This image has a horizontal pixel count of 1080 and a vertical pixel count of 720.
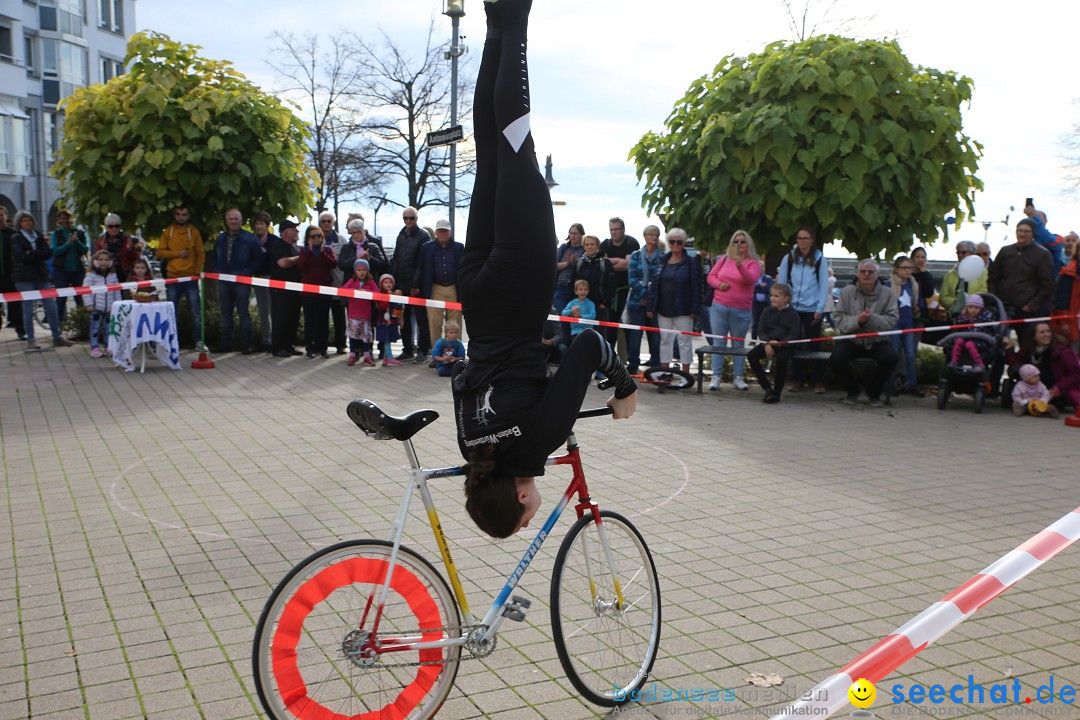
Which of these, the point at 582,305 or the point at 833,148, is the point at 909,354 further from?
the point at 582,305

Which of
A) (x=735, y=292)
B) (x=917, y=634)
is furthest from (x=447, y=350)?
(x=917, y=634)

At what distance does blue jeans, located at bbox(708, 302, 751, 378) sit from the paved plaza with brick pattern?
1.82 metres

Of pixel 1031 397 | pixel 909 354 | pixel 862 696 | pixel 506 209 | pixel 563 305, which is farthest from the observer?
pixel 563 305

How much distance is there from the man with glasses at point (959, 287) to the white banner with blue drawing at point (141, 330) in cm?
1019

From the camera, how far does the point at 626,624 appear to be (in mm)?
3986

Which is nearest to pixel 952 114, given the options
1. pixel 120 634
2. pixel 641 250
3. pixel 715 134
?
pixel 715 134

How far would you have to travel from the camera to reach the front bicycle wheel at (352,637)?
319cm

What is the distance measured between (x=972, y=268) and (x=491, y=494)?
11.1m

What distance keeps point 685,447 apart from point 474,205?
6017mm

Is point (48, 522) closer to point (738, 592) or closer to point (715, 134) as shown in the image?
point (738, 592)

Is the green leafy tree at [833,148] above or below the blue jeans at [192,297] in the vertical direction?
above

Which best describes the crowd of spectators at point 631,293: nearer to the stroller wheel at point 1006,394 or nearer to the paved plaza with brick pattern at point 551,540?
the stroller wheel at point 1006,394

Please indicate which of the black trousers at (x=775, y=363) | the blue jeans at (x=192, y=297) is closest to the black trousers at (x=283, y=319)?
the blue jeans at (x=192, y=297)

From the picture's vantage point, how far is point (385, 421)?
3275mm
